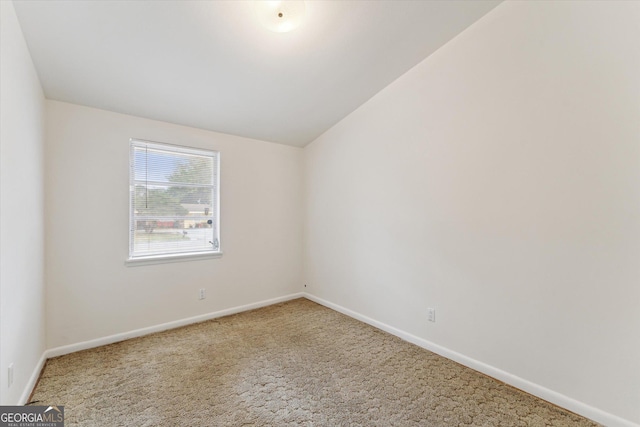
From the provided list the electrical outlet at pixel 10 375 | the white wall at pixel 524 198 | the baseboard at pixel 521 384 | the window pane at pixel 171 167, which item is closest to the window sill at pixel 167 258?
the window pane at pixel 171 167

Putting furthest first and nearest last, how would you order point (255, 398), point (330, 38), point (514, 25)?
point (330, 38)
point (514, 25)
point (255, 398)

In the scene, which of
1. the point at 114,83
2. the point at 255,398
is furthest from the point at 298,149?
the point at 255,398

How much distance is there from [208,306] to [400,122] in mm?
3069

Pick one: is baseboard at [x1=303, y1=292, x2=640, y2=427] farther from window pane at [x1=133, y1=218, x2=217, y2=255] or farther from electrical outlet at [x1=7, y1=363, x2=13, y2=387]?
electrical outlet at [x1=7, y1=363, x2=13, y2=387]

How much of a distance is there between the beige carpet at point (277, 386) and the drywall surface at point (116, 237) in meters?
0.33

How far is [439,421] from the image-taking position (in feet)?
5.51

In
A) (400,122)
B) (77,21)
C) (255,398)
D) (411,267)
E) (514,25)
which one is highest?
(514,25)

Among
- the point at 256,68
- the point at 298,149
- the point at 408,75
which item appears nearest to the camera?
the point at 256,68

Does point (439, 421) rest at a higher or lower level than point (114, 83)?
lower

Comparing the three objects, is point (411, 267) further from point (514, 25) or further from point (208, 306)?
point (208, 306)

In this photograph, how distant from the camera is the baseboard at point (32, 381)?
177 centimetres

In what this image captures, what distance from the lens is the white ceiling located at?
1810mm

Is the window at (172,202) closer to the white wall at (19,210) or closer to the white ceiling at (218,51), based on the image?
the white ceiling at (218,51)

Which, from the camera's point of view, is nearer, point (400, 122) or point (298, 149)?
point (400, 122)
